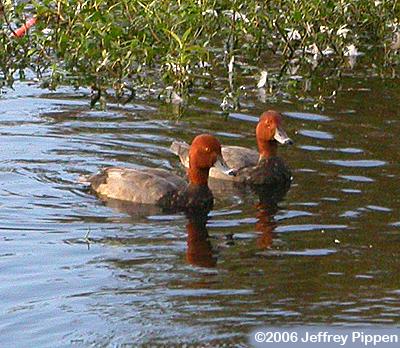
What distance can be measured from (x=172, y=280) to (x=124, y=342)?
1.33 metres

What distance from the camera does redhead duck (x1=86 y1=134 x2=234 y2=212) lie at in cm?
1267

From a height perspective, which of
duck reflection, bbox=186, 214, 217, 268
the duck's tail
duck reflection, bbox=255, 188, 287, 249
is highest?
the duck's tail

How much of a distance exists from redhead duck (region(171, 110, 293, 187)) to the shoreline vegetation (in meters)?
1.39

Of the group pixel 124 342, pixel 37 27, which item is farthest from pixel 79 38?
pixel 124 342

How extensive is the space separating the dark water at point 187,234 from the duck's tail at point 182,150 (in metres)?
0.19

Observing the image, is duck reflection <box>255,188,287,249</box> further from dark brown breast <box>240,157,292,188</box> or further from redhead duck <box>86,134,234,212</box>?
redhead duck <box>86,134,234,212</box>

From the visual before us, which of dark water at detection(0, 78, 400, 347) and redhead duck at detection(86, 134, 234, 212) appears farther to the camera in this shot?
redhead duck at detection(86, 134, 234, 212)

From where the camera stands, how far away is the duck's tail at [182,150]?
1356cm

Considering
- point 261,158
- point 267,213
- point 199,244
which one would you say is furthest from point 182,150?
point 199,244

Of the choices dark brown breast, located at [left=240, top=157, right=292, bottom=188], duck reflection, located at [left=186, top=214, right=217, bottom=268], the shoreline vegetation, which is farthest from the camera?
the shoreline vegetation

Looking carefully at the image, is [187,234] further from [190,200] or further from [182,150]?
[182,150]

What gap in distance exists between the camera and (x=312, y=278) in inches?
403

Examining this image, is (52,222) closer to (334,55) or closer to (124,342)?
(124,342)

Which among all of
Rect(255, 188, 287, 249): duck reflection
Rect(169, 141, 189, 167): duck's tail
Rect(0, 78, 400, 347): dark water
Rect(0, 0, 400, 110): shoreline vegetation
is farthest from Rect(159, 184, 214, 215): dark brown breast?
Rect(0, 0, 400, 110): shoreline vegetation
